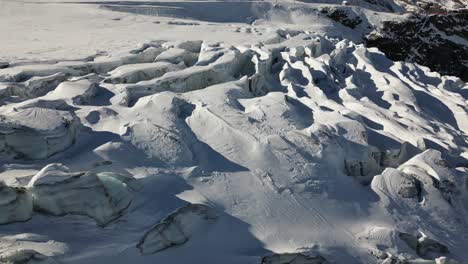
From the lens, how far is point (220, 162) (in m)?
7.26

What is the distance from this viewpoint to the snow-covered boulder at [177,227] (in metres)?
5.32

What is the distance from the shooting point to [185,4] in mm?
22266

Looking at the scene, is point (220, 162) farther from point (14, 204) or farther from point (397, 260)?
point (14, 204)

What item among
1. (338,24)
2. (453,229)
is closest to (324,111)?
(453,229)

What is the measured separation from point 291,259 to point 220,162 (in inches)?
89.5

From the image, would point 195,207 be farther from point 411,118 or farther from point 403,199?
point 411,118

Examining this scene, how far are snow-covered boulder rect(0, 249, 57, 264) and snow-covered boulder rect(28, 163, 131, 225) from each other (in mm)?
876

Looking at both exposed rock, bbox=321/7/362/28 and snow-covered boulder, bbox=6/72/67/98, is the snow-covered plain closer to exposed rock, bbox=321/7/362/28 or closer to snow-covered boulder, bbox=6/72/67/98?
snow-covered boulder, bbox=6/72/67/98

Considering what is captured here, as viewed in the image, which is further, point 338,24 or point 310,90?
point 338,24

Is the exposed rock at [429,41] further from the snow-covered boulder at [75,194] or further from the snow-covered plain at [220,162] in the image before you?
the snow-covered boulder at [75,194]

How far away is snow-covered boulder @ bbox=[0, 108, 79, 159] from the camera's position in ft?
20.6

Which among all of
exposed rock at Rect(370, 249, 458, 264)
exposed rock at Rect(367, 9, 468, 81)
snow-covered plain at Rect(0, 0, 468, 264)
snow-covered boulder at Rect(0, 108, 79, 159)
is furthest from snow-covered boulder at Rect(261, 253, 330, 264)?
exposed rock at Rect(367, 9, 468, 81)

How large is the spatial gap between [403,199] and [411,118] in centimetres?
386

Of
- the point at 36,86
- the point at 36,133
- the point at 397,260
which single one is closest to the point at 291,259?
the point at 397,260
